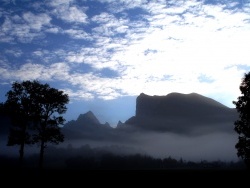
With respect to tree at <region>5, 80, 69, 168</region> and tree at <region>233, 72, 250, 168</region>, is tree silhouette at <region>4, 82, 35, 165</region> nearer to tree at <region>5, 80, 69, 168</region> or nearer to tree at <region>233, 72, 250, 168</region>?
tree at <region>5, 80, 69, 168</region>

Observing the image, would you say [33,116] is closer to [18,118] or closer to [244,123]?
[18,118]

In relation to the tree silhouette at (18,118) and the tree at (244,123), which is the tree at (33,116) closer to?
the tree silhouette at (18,118)

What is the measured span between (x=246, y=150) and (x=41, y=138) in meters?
31.6

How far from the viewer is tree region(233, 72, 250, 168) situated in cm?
3859

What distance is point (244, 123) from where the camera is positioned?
40031mm

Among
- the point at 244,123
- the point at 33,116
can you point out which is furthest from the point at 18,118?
the point at 244,123

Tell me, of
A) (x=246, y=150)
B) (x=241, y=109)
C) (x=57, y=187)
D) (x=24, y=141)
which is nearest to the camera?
(x=57, y=187)

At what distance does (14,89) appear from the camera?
48688 millimetres

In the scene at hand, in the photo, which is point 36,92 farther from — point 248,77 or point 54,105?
point 248,77

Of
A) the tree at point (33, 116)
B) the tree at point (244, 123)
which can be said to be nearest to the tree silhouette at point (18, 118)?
the tree at point (33, 116)

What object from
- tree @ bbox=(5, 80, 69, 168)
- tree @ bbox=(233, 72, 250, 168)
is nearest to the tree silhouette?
tree @ bbox=(5, 80, 69, 168)

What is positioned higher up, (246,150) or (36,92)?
(36,92)

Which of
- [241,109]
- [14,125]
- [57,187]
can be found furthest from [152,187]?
[14,125]

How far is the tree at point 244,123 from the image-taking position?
38594 mm
